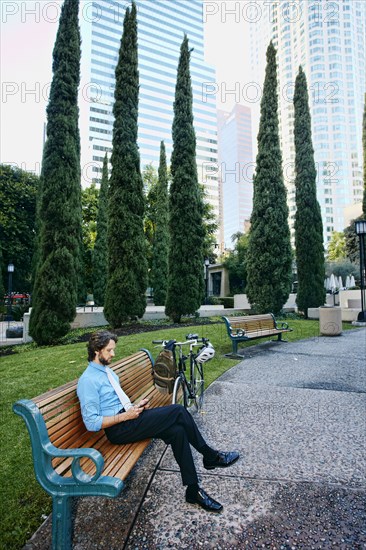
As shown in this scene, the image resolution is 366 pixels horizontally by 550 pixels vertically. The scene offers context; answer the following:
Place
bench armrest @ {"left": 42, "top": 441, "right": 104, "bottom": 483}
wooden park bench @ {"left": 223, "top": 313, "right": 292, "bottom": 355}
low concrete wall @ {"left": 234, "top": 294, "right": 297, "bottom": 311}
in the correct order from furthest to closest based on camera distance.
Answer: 1. low concrete wall @ {"left": 234, "top": 294, "right": 297, "bottom": 311}
2. wooden park bench @ {"left": 223, "top": 313, "right": 292, "bottom": 355}
3. bench armrest @ {"left": 42, "top": 441, "right": 104, "bottom": 483}

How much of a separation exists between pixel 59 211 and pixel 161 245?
14.3 meters

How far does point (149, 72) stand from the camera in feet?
303

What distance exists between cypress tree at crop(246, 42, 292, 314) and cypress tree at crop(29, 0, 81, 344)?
864 cm

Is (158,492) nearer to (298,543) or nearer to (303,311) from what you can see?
(298,543)

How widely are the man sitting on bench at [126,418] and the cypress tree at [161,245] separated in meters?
22.1

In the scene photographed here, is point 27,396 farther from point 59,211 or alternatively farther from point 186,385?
point 59,211

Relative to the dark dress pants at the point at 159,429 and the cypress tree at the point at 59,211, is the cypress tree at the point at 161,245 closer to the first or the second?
the cypress tree at the point at 59,211

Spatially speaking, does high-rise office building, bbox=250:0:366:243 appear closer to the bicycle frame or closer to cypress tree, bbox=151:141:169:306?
cypress tree, bbox=151:141:169:306

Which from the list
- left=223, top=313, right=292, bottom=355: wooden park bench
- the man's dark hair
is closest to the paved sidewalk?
the man's dark hair

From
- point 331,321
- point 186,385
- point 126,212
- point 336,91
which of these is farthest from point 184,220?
point 336,91

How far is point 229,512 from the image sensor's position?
2.29 m

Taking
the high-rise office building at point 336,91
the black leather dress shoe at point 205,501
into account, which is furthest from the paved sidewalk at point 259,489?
the high-rise office building at point 336,91

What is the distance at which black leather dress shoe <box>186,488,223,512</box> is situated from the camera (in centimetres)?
229

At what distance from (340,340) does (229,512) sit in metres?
9.39
